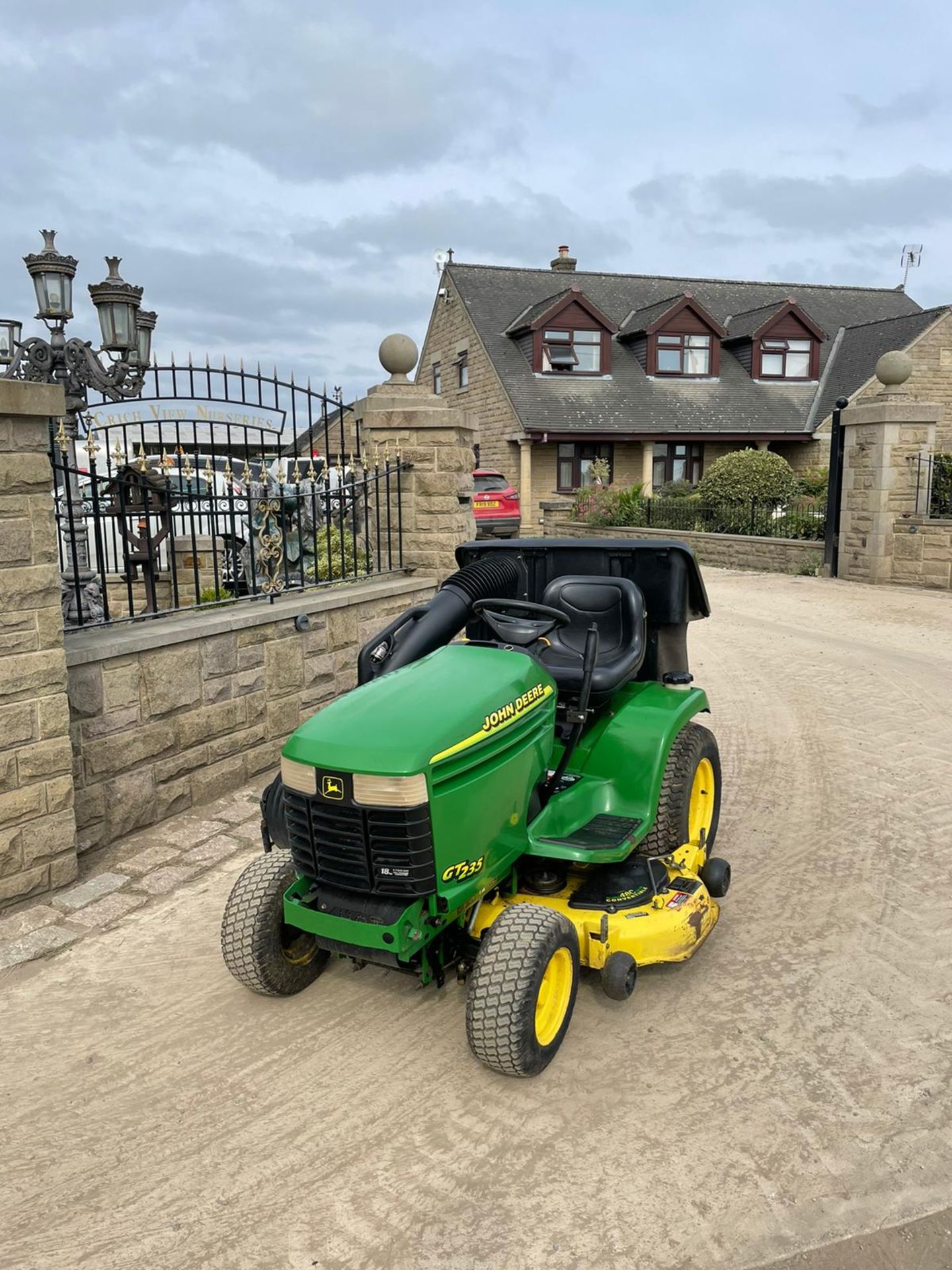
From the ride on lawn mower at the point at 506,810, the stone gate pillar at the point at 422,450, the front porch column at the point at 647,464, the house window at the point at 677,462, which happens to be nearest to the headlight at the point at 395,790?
the ride on lawn mower at the point at 506,810

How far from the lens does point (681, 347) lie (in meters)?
26.8

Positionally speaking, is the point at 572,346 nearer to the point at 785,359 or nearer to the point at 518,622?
the point at 785,359

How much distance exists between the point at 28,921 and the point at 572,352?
24.4 metres

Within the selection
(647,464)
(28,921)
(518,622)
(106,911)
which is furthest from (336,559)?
(647,464)

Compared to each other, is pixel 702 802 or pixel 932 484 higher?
pixel 932 484

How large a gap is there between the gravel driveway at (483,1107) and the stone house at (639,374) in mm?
20643

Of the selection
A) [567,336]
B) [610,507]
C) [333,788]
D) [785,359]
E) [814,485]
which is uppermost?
[567,336]

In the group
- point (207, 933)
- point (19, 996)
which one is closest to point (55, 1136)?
point (19, 996)

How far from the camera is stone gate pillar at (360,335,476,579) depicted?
718 cm

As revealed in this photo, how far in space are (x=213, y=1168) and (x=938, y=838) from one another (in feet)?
12.0

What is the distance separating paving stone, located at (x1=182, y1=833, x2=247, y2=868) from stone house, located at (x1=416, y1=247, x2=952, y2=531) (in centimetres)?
1951

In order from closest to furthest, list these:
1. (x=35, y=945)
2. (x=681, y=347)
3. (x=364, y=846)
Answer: (x=364, y=846) < (x=35, y=945) < (x=681, y=347)

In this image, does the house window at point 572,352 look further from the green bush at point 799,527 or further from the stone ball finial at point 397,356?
the stone ball finial at point 397,356

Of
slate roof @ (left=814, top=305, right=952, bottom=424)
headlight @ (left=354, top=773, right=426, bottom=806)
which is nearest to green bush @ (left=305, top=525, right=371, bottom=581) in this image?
headlight @ (left=354, top=773, right=426, bottom=806)
